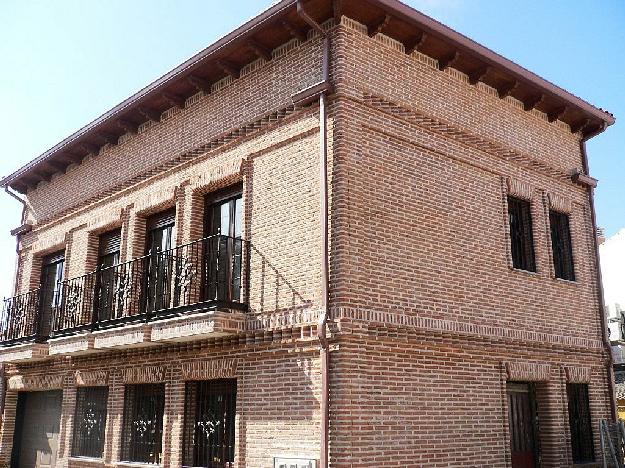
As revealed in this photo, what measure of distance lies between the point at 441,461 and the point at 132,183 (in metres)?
7.52

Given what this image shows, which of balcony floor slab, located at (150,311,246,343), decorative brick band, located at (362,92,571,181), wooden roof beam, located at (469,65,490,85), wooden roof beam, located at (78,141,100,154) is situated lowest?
balcony floor slab, located at (150,311,246,343)

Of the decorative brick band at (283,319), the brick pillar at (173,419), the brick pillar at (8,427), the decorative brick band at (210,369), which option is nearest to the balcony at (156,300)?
the decorative brick band at (283,319)

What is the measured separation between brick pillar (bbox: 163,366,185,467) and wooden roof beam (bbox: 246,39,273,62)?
16.7 feet

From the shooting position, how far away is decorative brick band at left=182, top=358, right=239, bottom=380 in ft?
30.0

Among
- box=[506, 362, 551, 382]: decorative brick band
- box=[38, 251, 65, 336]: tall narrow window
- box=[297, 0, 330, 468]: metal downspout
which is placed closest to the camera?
box=[297, 0, 330, 468]: metal downspout

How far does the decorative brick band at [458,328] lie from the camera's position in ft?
26.1

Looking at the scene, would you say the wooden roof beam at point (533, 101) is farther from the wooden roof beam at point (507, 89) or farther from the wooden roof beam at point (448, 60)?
the wooden roof beam at point (448, 60)

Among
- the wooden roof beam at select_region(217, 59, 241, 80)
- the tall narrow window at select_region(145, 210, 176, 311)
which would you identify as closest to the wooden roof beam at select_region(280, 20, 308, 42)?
the wooden roof beam at select_region(217, 59, 241, 80)

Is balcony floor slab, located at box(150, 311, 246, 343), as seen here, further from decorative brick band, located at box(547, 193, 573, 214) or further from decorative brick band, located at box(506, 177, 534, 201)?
decorative brick band, located at box(547, 193, 573, 214)

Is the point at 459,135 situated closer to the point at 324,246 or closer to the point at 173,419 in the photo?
the point at 324,246

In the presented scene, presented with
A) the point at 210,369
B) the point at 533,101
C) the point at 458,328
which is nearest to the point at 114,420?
the point at 210,369

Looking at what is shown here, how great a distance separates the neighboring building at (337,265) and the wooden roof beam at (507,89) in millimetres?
128

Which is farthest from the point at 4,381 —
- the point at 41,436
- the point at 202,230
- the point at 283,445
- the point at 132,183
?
the point at 283,445

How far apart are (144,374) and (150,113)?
4.77 m
